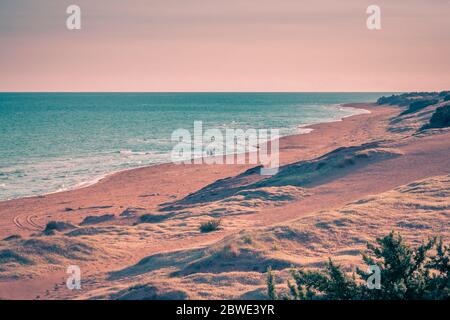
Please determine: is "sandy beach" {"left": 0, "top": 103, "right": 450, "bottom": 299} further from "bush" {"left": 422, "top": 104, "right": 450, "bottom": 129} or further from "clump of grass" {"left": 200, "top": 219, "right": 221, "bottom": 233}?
"bush" {"left": 422, "top": 104, "right": 450, "bottom": 129}

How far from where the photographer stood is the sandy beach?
1379 centimetres

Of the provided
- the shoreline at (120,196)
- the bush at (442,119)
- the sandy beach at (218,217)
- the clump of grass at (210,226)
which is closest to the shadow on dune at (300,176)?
the sandy beach at (218,217)

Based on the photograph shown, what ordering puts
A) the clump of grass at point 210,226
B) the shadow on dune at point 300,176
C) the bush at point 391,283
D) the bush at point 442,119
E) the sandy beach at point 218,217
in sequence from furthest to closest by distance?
the bush at point 442,119, the shadow on dune at point 300,176, the clump of grass at point 210,226, the sandy beach at point 218,217, the bush at point 391,283

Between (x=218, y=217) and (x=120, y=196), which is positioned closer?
(x=218, y=217)

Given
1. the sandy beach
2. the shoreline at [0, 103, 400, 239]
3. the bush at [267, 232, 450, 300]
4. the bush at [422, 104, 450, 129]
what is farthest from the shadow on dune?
the bush at [267, 232, 450, 300]

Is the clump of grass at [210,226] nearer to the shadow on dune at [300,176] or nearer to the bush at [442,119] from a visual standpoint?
the shadow on dune at [300,176]

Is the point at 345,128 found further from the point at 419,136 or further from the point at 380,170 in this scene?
the point at 380,170

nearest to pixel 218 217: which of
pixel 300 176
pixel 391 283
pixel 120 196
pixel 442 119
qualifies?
pixel 300 176

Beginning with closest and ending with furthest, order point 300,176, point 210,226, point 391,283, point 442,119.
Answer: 1. point 391,283
2. point 210,226
3. point 300,176
4. point 442,119

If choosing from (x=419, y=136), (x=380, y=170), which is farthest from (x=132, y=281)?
(x=419, y=136)

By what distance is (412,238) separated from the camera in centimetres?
1418

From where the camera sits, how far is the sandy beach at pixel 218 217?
13.8m

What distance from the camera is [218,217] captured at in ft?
70.5

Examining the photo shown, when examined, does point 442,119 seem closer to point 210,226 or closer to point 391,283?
point 210,226
